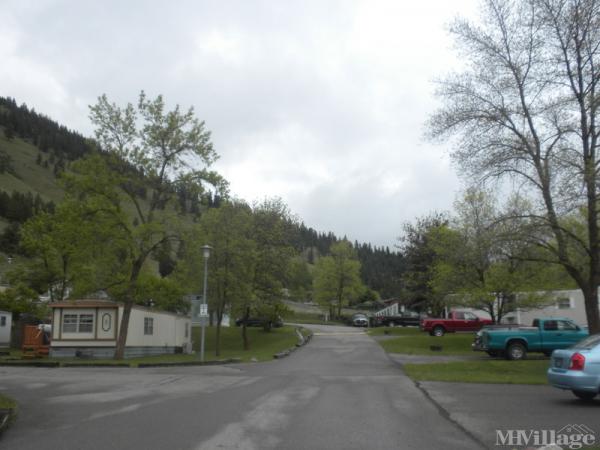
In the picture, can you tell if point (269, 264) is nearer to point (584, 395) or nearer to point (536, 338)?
point (536, 338)

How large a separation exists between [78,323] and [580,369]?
1100 inches

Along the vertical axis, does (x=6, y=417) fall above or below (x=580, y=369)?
below

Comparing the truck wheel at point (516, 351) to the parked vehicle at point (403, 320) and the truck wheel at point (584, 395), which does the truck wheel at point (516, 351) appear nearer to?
the truck wheel at point (584, 395)

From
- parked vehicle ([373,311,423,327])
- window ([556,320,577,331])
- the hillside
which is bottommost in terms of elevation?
window ([556,320,577,331])

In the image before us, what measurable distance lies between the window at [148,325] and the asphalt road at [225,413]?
17162 mm

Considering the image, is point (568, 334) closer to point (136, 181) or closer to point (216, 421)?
point (216, 421)

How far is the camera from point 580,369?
10.8 meters

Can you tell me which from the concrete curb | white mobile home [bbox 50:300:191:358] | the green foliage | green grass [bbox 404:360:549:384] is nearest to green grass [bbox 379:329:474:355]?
the concrete curb

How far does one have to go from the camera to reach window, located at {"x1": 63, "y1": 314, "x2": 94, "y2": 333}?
3194cm

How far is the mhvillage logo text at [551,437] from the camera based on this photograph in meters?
7.67

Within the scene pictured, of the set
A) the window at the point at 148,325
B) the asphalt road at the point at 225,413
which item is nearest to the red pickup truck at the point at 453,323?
the window at the point at 148,325

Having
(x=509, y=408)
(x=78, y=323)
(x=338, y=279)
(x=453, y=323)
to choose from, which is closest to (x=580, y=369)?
(x=509, y=408)

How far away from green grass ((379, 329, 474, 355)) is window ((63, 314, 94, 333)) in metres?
16.7

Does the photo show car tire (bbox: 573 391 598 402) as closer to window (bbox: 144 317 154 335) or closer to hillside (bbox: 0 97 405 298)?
window (bbox: 144 317 154 335)
